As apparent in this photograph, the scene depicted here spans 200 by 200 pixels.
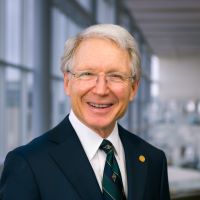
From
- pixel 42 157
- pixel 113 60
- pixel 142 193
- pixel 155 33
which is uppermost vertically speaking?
pixel 155 33

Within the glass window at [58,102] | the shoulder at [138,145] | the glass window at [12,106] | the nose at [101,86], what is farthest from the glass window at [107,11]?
the nose at [101,86]

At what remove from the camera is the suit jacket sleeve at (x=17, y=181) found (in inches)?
48.1

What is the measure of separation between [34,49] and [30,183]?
663 cm

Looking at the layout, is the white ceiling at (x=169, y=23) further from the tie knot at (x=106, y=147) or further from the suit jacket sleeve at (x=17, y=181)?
the suit jacket sleeve at (x=17, y=181)

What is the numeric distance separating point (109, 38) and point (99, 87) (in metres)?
0.15

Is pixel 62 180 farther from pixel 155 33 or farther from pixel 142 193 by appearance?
pixel 155 33

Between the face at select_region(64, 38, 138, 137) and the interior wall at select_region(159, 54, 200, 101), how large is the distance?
2830 centimetres

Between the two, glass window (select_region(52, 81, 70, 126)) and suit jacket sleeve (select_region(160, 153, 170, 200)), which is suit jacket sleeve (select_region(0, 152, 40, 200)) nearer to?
suit jacket sleeve (select_region(160, 153, 170, 200))

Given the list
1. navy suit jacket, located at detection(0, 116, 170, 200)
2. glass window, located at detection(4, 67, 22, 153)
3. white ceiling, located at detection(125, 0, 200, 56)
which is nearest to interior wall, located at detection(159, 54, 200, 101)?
white ceiling, located at detection(125, 0, 200, 56)

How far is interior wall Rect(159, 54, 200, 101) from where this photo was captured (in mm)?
30031

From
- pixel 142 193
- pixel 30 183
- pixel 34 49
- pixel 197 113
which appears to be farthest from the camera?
pixel 197 113

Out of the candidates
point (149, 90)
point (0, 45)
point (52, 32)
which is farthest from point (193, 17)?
point (0, 45)

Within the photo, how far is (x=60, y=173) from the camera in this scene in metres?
1.30

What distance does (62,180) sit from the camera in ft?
4.22
